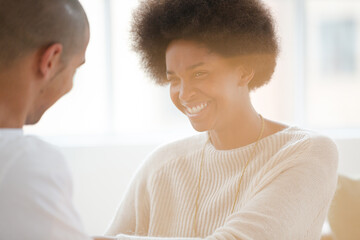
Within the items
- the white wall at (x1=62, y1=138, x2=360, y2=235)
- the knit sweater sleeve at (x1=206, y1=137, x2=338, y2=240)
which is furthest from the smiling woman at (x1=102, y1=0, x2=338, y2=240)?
the white wall at (x1=62, y1=138, x2=360, y2=235)

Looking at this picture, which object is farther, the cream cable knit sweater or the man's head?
the cream cable knit sweater

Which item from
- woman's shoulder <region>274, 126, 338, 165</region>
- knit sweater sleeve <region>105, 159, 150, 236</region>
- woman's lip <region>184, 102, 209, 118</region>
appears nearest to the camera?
woman's shoulder <region>274, 126, 338, 165</region>

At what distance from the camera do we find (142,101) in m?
4.15

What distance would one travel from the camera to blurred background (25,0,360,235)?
3824 mm

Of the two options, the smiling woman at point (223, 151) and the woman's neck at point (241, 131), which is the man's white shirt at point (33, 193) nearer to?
the smiling woman at point (223, 151)

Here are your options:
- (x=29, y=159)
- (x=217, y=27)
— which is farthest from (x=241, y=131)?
(x=29, y=159)

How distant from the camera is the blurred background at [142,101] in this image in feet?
12.5

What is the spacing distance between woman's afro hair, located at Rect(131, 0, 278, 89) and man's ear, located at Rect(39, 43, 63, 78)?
2.15ft

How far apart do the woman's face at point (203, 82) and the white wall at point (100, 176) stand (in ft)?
7.56

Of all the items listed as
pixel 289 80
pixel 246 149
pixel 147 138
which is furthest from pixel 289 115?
pixel 246 149

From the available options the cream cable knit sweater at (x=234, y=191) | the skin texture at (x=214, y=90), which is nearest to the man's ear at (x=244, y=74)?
the skin texture at (x=214, y=90)

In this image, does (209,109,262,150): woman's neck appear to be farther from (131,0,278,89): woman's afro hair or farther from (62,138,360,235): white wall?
(62,138,360,235): white wall

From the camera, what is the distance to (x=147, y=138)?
4.07m

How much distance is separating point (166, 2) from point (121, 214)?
2.54ft
